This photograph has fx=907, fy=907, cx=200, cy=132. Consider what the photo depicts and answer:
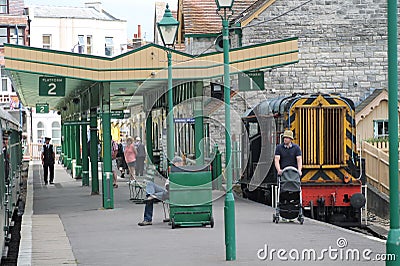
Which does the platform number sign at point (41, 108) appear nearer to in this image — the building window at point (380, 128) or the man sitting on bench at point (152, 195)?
the building window at point (380, 128)

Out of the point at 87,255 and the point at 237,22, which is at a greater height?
the point at 237,22

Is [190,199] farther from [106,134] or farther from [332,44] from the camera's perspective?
[332,44]

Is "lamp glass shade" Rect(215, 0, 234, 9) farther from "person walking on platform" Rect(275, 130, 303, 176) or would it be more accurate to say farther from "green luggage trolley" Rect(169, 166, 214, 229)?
"green luggage trolley" Rect(169, 166, 214, 229)

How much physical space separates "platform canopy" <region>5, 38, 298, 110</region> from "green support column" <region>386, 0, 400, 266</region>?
13578 millimetres

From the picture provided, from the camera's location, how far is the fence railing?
25578 millimetres

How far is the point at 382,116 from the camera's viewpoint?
3241 centimetres

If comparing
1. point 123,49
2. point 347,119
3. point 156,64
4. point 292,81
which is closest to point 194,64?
point 156,64

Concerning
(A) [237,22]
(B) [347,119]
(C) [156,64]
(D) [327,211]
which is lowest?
(D) [327,211]

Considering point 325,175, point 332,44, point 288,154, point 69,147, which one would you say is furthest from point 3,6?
point 288,154

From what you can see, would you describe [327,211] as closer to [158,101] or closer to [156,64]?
[156,64]

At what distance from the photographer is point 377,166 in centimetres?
2631

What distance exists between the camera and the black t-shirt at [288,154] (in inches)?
650

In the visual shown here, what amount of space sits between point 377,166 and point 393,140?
59.8 ft

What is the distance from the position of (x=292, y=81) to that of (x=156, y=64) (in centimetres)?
1338
